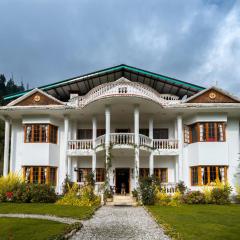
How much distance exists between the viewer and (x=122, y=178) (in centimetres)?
2961

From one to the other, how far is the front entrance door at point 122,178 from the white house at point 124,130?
0.08m

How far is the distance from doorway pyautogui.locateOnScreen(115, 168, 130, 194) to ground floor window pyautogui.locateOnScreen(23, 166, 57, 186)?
16.9 ft

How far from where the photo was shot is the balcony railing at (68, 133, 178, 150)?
84.0ft

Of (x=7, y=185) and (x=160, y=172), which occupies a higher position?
(x=160, y=172)

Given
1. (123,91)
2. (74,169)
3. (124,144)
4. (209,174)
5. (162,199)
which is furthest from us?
(74,169)

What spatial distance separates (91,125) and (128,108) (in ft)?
15.7

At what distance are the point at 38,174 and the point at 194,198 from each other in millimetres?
11288

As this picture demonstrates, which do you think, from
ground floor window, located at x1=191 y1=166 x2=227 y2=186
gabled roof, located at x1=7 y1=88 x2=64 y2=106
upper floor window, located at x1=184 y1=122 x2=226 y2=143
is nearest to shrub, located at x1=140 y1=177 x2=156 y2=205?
ground floor window, located at x1=191 y1=166 x2=227 y2=186

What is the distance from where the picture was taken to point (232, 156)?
1090 inches

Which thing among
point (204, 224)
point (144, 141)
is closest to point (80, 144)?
point (144, 141)

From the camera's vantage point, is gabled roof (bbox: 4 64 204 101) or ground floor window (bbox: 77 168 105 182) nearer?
gabled roof (bbox: 4 64 204 101)

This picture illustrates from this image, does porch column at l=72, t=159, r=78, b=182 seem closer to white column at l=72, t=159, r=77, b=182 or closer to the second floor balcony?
white column at l=72, t=159, r=77, b=182

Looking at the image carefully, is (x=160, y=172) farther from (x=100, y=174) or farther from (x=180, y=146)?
(x=100, y=174)

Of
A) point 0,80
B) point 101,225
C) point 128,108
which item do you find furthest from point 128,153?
point 0,80
